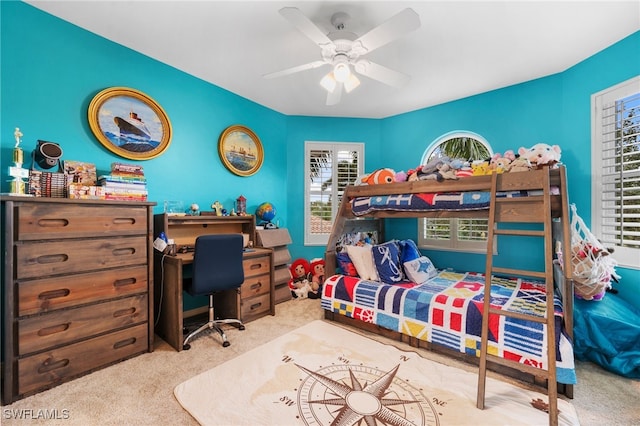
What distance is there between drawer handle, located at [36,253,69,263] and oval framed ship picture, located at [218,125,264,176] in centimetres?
192

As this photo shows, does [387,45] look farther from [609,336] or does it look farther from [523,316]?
[609,336]

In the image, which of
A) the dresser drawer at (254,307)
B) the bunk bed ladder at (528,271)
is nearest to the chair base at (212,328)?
the dresser drawer at (254,307)

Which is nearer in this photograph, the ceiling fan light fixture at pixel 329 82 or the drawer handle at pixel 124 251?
Result: the drawer handle at pixel 124 251

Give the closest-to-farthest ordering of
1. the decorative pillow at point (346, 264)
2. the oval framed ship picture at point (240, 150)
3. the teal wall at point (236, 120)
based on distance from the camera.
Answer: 1. the teal wall at point (236, 120)
2. the decorative pillow at point (346, 264)
3. the oval framed ship picture at point (240, 150)

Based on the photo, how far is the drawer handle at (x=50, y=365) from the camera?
Answer: 72.5 inches

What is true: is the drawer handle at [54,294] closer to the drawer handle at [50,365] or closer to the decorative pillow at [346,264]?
the drawer handle at [50,365]

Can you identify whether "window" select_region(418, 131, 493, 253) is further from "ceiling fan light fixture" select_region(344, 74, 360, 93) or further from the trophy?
the trophy

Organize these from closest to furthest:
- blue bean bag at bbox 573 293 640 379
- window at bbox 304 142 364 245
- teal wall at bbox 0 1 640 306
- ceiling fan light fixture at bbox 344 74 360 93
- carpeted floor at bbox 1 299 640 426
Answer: carpeted floor at bbox 1 299 640 426, blue bean bag at bbox 573 293 640 379, teal wall at bbox 0 1 640 306, ceiling fan light fixture at bbox 344 74 360 93, window at bbox 304 142 364 245

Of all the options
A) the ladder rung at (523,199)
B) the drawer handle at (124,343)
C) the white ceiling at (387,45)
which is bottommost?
the drawer handle at (124,343)

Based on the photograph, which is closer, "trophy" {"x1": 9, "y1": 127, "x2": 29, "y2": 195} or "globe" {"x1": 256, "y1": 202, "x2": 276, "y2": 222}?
"trophy" {"x1": 9, "y1": 127, "x2": 29, "y2": 195}

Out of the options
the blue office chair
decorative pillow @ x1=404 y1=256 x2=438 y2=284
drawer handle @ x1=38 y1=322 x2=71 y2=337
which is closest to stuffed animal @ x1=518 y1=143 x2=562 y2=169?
decorative pillow @ x1=404 y1=256 x2=438 y2=284

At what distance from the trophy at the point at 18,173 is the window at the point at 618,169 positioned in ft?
16.0

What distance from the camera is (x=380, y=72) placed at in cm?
230

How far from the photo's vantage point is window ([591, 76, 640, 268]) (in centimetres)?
244
